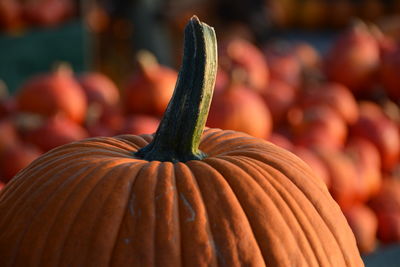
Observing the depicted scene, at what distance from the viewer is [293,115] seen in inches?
126

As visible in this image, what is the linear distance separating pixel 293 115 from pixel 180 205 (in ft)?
7.11

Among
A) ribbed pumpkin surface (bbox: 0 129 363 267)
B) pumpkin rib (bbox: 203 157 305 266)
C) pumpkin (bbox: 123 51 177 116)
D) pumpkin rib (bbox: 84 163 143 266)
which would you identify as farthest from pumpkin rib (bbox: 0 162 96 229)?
pumpkin (bbox: 123 51 177 116)

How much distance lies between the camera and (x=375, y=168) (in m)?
2.95

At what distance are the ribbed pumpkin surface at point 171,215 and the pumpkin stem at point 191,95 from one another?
53 millimetres

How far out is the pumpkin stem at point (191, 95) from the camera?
121 cm

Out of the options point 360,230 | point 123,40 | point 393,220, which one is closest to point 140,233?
point 360,230

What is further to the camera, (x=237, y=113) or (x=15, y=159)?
(x=237, y=113)

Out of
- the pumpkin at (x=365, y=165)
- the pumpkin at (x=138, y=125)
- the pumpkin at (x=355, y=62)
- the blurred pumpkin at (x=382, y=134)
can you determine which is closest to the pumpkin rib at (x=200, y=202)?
the pumpkin at (x=138, y=125)

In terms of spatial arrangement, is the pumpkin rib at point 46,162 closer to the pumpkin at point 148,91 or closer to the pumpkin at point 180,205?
Result: the pumpkin at point 180,205

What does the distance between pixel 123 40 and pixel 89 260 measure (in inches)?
231

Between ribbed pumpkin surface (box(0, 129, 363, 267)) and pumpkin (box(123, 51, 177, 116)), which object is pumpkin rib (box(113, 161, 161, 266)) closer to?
ribbed pumpkin surface (box(0, 129, 363, 267))

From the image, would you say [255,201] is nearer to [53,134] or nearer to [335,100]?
[53,134]

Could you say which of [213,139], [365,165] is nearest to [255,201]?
[213,139]

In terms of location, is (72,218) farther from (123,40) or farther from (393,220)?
(123,40)
